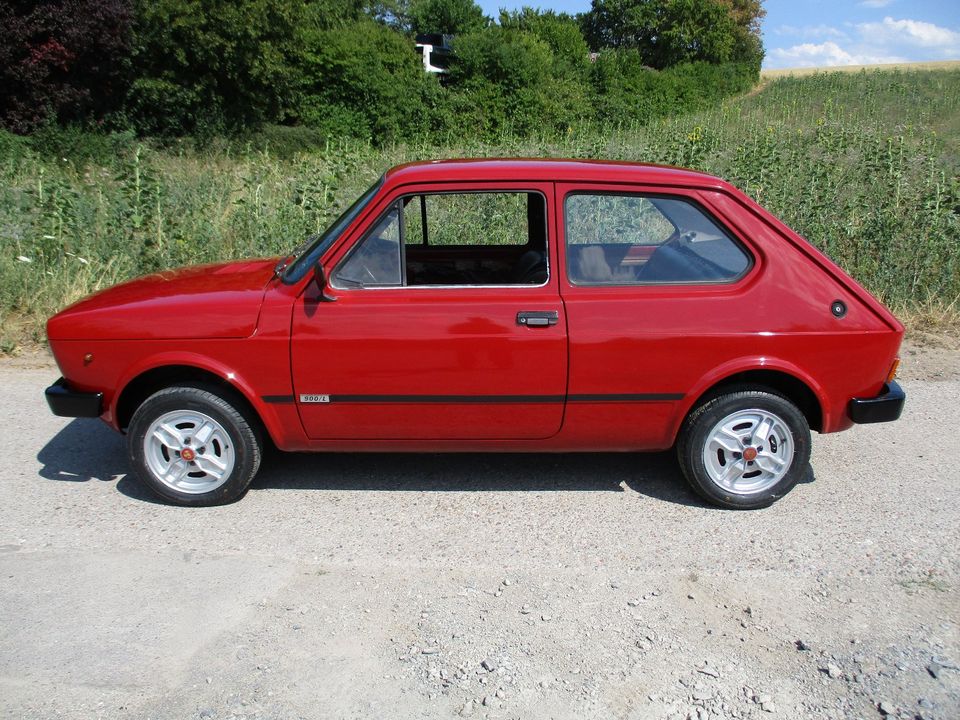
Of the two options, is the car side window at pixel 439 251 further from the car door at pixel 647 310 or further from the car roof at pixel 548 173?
the car door at pixel 647 310

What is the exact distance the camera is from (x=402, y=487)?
4.84m

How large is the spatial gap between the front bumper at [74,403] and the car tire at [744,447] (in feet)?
10.3

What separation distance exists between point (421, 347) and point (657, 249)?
4.65ft

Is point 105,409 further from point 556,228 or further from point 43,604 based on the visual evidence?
point 556,228

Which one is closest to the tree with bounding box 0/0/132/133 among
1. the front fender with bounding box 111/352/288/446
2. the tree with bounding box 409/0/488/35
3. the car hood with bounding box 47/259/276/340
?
the car hood with bounding box 47/259/276/340

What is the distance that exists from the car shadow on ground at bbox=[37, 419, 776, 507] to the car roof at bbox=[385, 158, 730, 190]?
1.73 meters

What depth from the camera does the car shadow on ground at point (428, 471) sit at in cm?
485

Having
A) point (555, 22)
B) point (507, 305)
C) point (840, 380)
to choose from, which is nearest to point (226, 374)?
point (507, 305)

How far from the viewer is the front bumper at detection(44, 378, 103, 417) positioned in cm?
448

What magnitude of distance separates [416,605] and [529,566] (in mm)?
611

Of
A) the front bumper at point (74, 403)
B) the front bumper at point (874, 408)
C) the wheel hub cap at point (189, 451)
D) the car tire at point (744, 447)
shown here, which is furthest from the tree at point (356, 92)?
the front bumper at point (874, 408)

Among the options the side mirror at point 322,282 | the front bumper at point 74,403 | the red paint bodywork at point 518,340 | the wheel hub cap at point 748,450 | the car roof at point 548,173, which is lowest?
the wheel hub cap at point 748,450

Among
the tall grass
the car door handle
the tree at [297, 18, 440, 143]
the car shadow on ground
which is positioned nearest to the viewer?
the car door handle

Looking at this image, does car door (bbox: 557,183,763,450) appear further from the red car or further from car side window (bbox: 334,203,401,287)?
car side window (bbox: 334,203,401,287)
